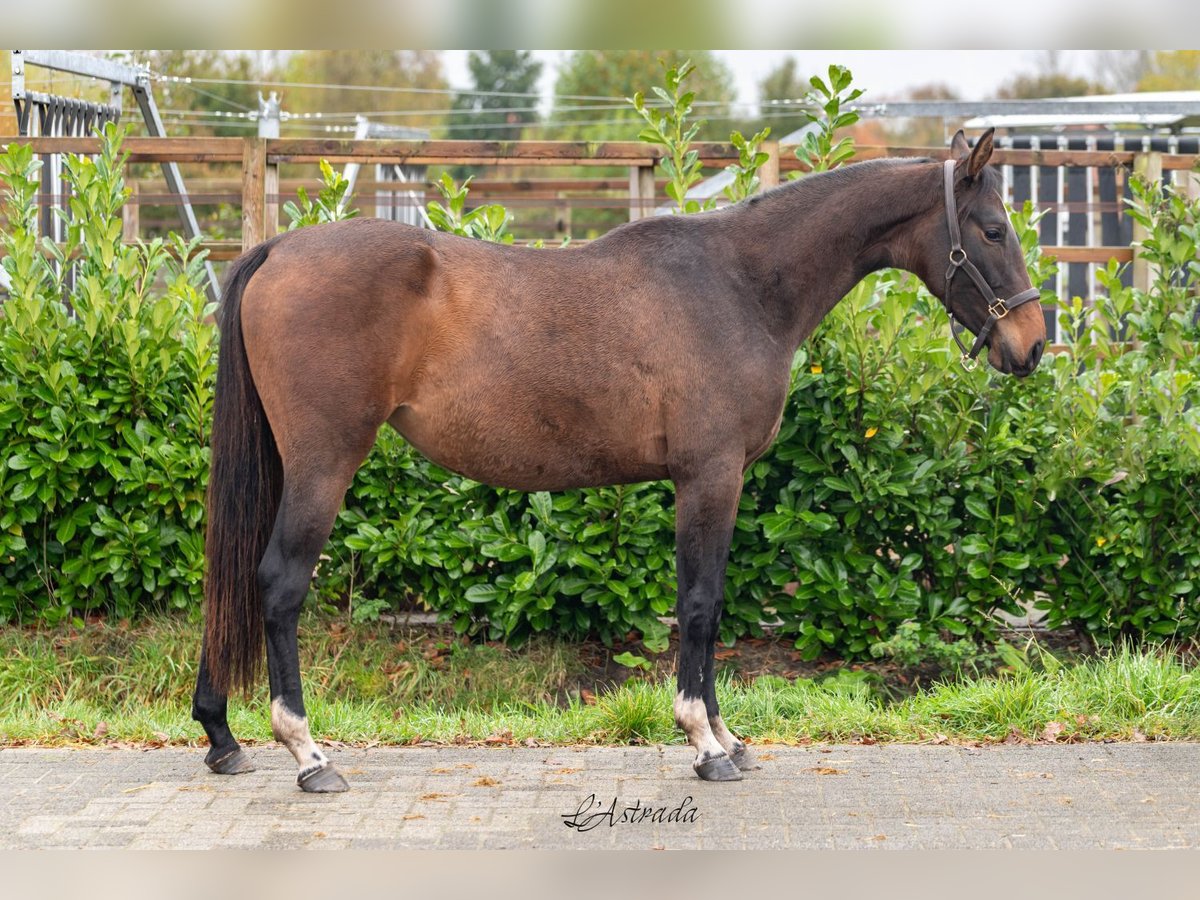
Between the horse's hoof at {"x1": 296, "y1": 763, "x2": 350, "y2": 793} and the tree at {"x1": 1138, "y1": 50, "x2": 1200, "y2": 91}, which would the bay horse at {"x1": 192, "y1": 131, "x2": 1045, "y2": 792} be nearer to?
the horse's hoof at {"x1": 296, "y1": 763, "x2": 350, "y2": 793}

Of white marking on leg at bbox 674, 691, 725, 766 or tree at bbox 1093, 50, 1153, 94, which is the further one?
tree at bbox 1093, 50, 1153, 94

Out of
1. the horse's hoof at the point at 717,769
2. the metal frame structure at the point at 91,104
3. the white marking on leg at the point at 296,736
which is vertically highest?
the metal frame structure at the point at 91,104

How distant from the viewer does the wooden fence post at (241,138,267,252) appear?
6648mm

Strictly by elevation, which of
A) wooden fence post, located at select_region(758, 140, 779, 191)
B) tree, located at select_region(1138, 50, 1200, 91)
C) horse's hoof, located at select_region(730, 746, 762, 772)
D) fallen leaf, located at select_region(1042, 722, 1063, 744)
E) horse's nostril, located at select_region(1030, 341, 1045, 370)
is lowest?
fallen leaf, located at select_region(1042, 722, 1063, 744)

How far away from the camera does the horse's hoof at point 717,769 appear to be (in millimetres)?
4121

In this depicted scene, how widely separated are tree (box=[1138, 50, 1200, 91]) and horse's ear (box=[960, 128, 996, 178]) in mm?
21277

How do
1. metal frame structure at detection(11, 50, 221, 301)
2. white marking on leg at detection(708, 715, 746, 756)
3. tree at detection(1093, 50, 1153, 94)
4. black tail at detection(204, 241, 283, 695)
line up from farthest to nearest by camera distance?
tree at detection(1093, 50, 1153, 94), metal frame structure at detection(11, 50, 221, 301), white marking on leg at detection(708, 715, 746, 756), black tail at detection(204, 241, 283, 695)

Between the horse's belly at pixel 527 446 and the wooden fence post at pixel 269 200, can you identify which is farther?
the wooden fence post at pixel 269 200

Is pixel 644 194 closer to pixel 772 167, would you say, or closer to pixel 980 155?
pixel 772 167

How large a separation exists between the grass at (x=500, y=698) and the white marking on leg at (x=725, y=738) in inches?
15.2

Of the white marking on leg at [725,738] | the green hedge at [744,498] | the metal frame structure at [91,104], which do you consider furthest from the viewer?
the metal frame structure at [91,104]

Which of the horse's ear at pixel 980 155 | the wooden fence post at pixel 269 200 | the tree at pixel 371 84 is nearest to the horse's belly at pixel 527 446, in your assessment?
the horse's ear at pixel 980 155

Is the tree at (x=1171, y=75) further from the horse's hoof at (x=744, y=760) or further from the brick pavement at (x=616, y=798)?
the horse's hoof at (x=744, y=760)

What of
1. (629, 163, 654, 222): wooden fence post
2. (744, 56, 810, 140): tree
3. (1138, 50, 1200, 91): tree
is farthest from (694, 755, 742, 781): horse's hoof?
(744, 56, 810, 140): tree
